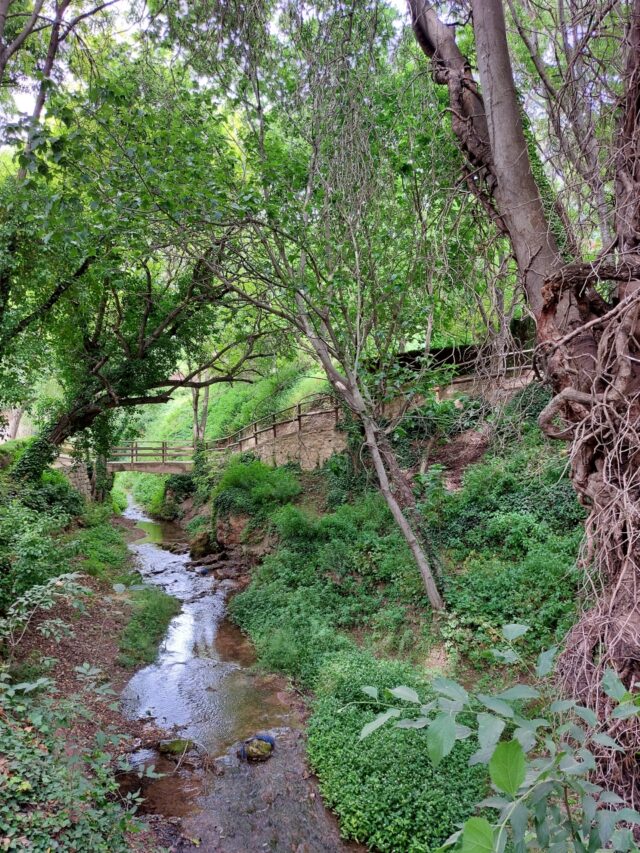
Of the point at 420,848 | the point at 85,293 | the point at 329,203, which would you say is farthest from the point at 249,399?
the point at 420,848

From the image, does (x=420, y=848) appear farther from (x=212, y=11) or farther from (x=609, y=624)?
(x=212, y=11)

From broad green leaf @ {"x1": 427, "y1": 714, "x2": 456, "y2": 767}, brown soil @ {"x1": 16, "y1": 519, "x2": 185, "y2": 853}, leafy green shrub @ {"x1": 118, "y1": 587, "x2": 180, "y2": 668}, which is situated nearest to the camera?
broad green leaf @ {"x1": 427, "y1": 714, "x2": 456, "y2": 767}

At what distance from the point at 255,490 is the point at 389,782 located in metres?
9.14

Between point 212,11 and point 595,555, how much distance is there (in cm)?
750

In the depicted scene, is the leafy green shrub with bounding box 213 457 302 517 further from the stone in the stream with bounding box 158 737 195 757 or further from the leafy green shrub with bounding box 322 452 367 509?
the stone in the stream with bounding box 158 737 195 757

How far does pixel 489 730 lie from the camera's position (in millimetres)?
1025

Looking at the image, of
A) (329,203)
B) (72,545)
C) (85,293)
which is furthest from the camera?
(85,293)

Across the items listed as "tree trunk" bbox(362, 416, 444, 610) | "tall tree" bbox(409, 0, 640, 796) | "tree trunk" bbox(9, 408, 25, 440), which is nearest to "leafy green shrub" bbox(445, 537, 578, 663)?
"tree trunk" bbox(362, 416, 444, 610)

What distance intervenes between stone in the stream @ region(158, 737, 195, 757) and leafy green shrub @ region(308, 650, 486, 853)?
1429 millimetres

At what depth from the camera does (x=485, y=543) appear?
7.93 metres

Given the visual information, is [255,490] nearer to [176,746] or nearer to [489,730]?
[176,746]

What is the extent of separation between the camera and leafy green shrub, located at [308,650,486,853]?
13.9ft

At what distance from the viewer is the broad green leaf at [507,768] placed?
2.85 ft

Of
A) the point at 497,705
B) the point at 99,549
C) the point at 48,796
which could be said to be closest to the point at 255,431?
the point at 99,549
